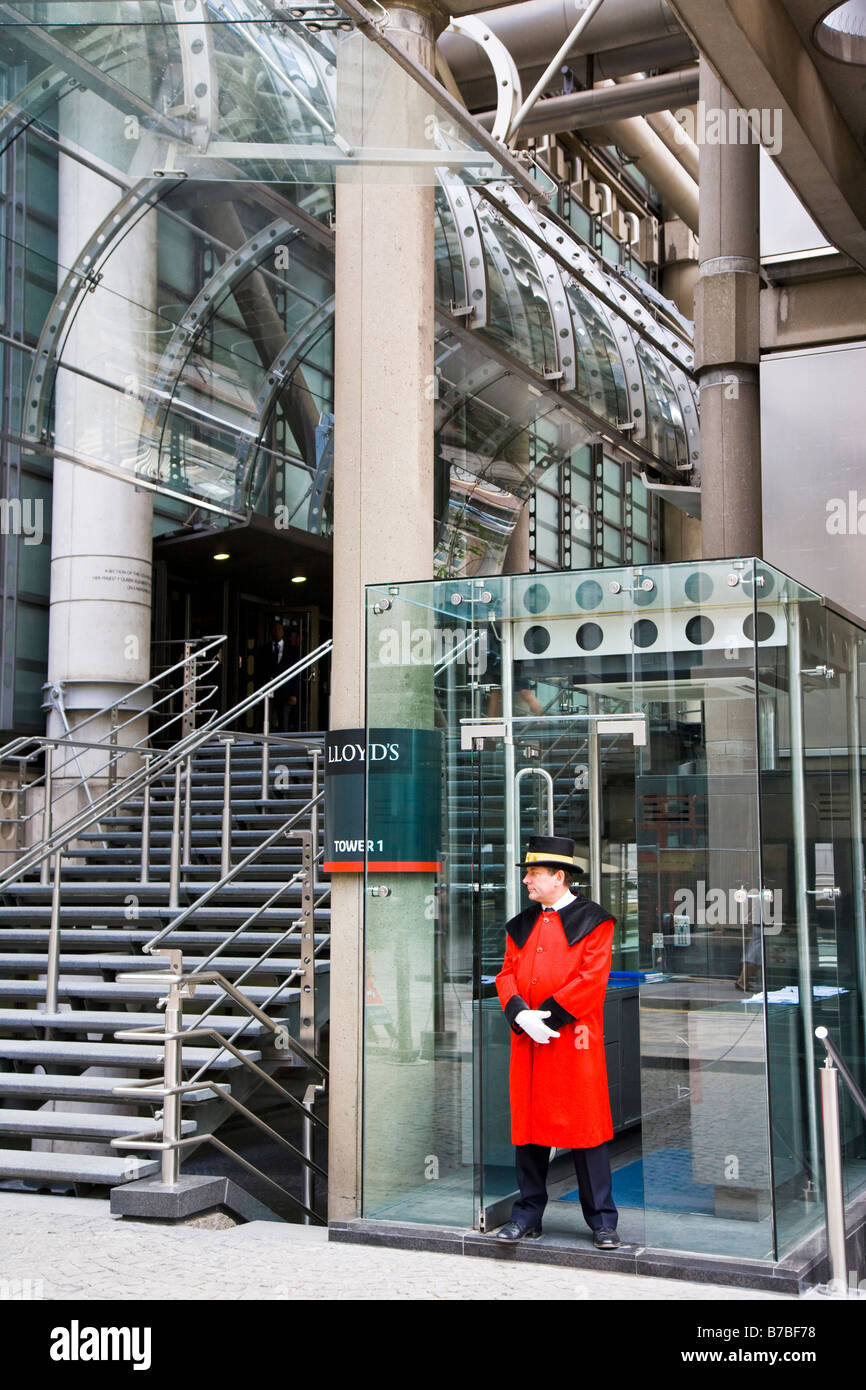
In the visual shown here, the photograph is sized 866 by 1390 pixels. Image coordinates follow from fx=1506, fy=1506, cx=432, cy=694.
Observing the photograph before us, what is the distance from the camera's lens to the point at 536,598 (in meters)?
6.73

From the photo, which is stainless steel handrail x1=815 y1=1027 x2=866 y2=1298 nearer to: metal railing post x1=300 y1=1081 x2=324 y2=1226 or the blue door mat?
the blue door mat

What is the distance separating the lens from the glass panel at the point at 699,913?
19.4 ft

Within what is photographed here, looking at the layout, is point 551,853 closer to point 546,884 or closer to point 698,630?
point 546,884

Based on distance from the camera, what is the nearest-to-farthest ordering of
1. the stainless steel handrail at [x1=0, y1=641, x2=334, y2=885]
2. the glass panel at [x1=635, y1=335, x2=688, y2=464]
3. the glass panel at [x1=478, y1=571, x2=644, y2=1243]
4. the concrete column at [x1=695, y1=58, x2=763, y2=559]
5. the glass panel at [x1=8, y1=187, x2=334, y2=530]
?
the glass panel at [x1=478, y1=571, x2=644, y2=1243]
the glass panel at [x1=8, y1=187, x2=334, y2=530]
the stainless steel handrail at [x1=0, y1=641, x2=334, y2=885]
the concrete column at [x1=695, y1=58, x2=763, y2=559]
the glass panel at [x1=635, y1=335, x2=688, y2=464]

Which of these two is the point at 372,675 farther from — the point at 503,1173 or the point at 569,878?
the point at 503,1173

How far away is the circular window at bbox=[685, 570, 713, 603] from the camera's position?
6246 millimetres

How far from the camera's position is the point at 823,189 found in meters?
11.4

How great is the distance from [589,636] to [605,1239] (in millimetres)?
2490

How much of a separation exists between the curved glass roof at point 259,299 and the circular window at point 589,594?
2.00 m

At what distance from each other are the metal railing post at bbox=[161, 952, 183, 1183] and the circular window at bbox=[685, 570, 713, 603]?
9.97 ft

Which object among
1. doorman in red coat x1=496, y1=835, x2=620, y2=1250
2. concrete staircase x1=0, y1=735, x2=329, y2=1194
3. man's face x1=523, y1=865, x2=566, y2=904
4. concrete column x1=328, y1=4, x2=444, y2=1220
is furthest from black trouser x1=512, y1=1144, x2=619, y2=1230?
concrete staircase x1=0, y1=735, x2=329, y2=1194

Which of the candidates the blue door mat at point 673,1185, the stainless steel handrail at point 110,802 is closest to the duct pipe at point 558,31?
the stainless steel handrail at point 110,802
